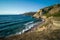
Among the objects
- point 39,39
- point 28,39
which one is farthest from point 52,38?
point 28,39

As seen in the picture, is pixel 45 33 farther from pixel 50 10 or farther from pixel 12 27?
pixel 50 10

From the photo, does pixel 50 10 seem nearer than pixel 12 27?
No

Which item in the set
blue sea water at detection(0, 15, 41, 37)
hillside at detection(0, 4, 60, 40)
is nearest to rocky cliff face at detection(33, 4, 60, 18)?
blue sea water at detection(0, 15, 41, 37)

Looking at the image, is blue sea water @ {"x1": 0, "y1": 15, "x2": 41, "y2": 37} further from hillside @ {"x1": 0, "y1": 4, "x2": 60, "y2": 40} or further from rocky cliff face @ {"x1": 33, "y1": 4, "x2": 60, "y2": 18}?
rocky cliff face @ {"x1": 33, "y1": 4, "x2": 60, "y2": 18}

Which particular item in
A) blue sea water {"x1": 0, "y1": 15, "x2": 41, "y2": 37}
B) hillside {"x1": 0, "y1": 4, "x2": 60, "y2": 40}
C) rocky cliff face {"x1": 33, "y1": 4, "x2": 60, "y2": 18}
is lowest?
blue sea water {"x1": 0, "y1": 15, "x2": 41, "y2": 37}

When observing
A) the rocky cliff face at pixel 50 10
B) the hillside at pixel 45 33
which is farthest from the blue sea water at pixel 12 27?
the rocky cliff face at pixel 50 10

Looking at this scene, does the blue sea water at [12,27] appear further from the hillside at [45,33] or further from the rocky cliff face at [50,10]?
the rocky cliff face at [50,10]

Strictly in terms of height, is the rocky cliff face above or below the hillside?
above

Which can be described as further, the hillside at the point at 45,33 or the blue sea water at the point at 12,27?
the blue sea water at the point at 12,27

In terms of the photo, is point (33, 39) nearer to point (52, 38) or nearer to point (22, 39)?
point (22, 39)

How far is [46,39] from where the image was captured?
1438 centimetres

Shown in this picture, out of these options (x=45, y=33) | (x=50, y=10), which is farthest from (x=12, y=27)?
(x=50, y=10)

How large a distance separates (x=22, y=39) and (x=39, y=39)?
230 cm

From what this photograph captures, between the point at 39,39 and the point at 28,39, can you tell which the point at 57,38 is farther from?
the point at 28,39
